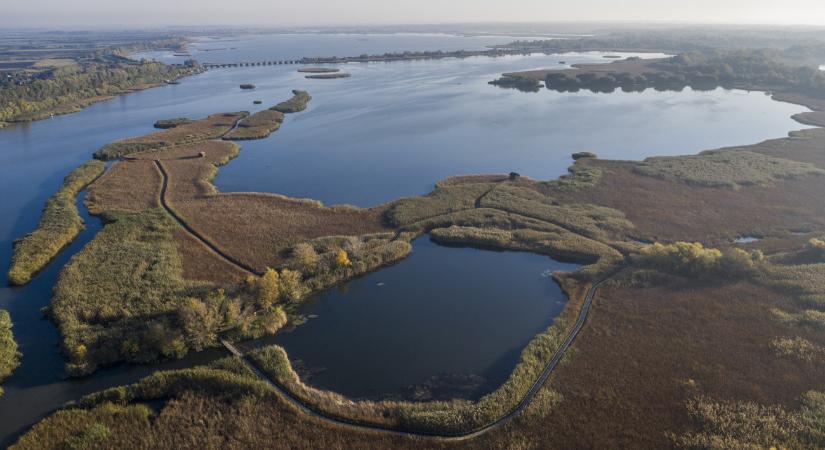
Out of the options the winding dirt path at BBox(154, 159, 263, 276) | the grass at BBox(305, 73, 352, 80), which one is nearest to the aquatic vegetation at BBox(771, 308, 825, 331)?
the winding dirt path at BBox(154, 159, 263, 276)

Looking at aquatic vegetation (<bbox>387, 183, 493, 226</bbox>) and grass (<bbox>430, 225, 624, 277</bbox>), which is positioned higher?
aquatic vegetation (<bbox>387, 183, 493, 226</bbox>)

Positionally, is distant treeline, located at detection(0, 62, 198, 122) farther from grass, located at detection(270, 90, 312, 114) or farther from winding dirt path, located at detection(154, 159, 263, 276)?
winding dirt path, located at detection(154, 159, 263, 276)

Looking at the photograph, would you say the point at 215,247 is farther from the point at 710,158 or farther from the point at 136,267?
the point at 710,158

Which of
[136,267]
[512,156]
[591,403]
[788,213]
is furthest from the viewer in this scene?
[512,156]

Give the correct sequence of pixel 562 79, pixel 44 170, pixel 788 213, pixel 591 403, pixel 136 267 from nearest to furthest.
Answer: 1. pixel 591 403
2. pixel 136 267
3. pixel 788 213
4. pixel 44 170
5. pixel 562 79

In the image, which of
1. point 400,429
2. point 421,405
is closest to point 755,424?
point 421,405

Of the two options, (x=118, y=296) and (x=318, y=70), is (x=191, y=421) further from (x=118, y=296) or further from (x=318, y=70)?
(x=318, y=70)

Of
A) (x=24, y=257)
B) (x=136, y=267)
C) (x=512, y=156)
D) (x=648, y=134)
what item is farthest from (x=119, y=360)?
(x=648, y=134)
